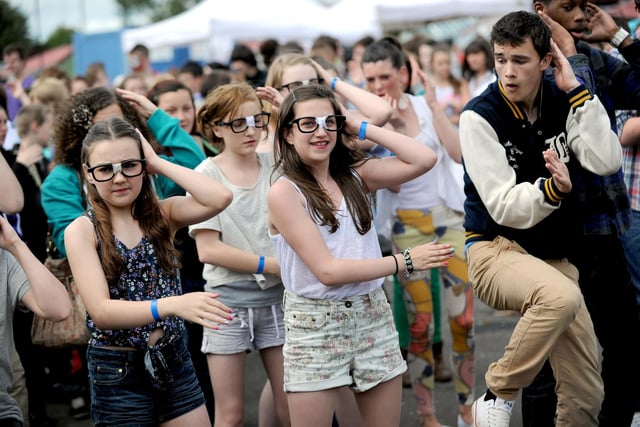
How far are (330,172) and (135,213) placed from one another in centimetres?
93

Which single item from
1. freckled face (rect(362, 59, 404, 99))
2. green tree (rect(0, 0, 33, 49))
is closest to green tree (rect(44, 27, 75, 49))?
Answer: green tree (rect(0, 0, 33, 49))

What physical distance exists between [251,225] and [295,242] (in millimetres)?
920

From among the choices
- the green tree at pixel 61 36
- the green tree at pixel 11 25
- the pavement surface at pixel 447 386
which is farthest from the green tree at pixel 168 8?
the pavement surface at pixel 447 386

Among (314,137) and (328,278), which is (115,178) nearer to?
(314,137)

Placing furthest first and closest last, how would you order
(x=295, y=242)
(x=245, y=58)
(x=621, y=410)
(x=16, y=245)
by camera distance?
(x=245, y=58) → (x=621, y=410) → (x=295, y=242) → (x=16, y=245)

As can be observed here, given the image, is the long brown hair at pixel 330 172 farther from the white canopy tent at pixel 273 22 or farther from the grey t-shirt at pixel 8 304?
the white canopy tent at pixel 273 22

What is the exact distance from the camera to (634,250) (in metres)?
4.70

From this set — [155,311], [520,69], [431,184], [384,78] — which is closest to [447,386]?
[431,184]

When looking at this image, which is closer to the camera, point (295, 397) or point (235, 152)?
point (295, 397)

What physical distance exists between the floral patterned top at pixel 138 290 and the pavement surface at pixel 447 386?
232 cm

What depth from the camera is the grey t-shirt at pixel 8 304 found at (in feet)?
12.5

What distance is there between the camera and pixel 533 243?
3939 millimetres

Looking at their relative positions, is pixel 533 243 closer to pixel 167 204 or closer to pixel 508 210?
pixel 508 210

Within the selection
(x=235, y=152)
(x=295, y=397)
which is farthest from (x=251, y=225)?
(x=295, y=397)
